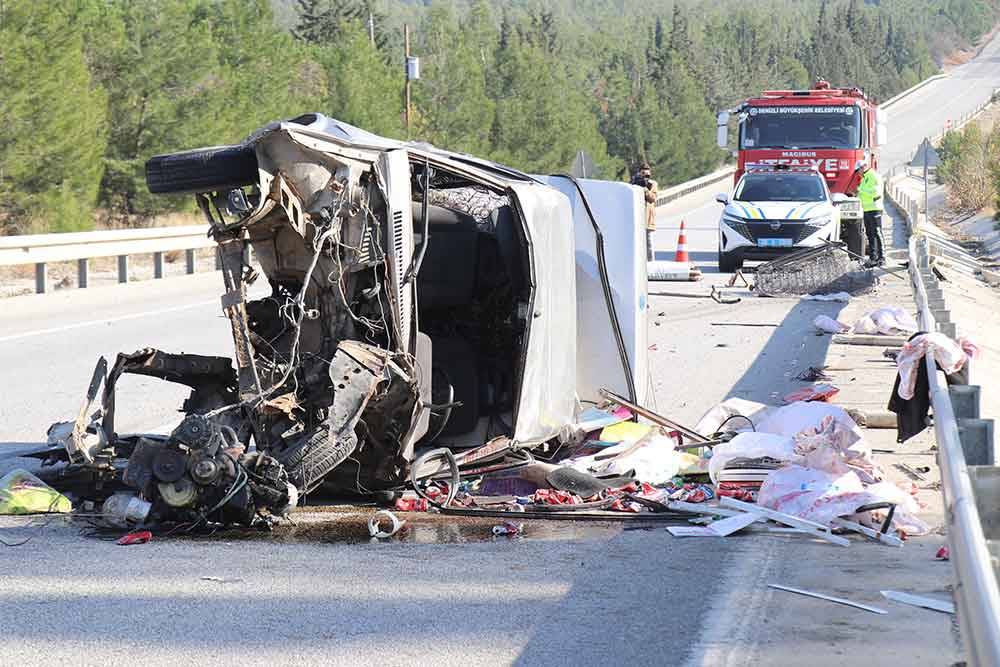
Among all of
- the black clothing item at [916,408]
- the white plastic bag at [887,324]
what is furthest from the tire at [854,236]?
the black clothing item at [916,408]

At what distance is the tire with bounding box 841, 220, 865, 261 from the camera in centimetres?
2780

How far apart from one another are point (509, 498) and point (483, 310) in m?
1.30

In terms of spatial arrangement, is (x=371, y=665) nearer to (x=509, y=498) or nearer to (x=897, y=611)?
(x=897, y=611)

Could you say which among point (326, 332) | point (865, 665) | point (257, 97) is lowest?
point (865, 665)

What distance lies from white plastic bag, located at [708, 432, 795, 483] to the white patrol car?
17.2 metres

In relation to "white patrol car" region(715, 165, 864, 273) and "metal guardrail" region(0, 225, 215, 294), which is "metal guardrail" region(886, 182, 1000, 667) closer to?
"metal guardrail" region(0, 225, 215, 294)

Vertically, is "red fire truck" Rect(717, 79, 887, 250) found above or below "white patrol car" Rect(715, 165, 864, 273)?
above

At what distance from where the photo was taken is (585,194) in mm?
9891

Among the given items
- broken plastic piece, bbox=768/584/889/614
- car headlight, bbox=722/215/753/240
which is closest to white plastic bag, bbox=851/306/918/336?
car headlight, bbox=722/215/753/240

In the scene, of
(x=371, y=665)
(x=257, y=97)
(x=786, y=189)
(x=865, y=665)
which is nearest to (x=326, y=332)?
(x=371, y=665)

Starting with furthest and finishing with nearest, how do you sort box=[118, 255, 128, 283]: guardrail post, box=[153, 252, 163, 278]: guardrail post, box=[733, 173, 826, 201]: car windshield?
box=[733, 173, 826, 201]: car windshield → box=[153, 252, 163, 278]: guardrail post → box=[118, 255, 128, 283]: guardrail post

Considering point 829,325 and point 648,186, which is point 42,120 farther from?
point 829,325

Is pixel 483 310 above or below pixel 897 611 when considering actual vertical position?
above

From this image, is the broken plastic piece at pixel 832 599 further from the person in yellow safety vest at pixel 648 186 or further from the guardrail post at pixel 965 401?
the person in yellow safety vest at pixel 648 186
